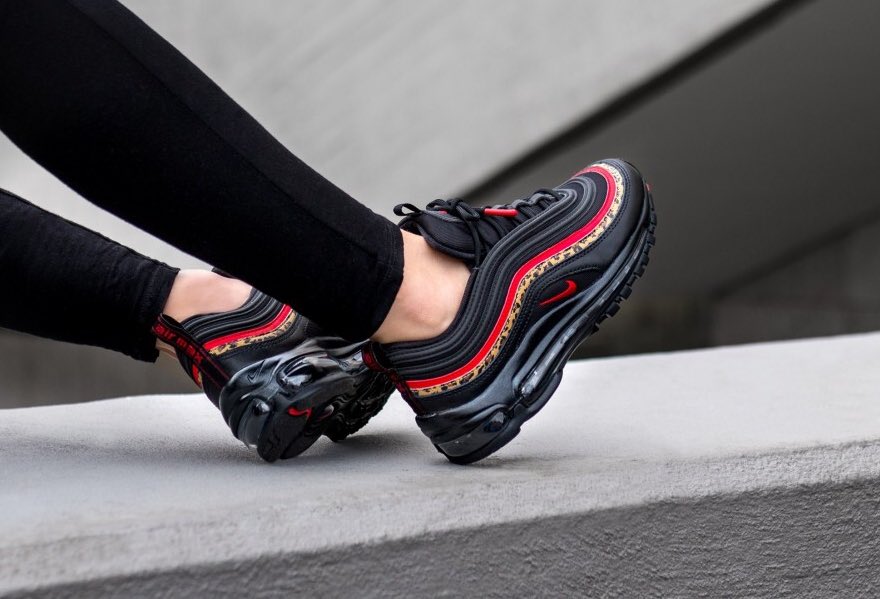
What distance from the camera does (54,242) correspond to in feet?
2.46

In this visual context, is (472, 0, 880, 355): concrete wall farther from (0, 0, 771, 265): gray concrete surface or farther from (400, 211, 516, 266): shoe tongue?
(400, 211, 516, 266): shoe tongue

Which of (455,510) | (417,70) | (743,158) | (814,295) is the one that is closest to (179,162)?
(455,510)

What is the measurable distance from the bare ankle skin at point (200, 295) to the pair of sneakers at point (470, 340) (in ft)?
0.04

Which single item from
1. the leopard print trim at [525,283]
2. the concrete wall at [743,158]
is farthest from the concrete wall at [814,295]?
the leopard print trim at [525,283]

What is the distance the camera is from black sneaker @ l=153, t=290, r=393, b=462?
686 millimetres

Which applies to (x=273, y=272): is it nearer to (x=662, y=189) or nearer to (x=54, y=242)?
(x=54, y=242)

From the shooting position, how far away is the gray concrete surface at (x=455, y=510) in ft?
1.63

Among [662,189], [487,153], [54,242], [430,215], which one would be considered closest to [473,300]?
[430,215]

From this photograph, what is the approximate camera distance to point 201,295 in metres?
0.76

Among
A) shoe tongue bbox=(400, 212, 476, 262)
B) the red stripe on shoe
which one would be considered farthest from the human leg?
shoe tongue bbox=(400, 212, 476, 262)

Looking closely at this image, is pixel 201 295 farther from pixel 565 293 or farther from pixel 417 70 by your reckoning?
pixel 417 70

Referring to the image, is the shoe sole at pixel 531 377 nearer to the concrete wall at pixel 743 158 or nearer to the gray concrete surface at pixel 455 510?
the gray concrete surface at pixel 455 510

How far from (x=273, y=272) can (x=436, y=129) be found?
264 centimetres

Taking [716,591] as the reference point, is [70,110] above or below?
above
